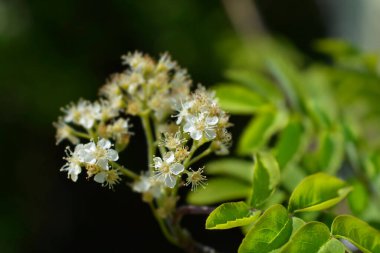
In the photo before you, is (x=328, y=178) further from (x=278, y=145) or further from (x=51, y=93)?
(x=51, y=93)

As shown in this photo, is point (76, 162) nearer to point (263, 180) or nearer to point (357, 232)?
point (263, 180)

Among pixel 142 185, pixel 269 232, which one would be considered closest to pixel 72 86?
pixel 142 185

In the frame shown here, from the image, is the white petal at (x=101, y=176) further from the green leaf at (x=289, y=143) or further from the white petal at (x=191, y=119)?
the green leaf at (x=289, y=143)

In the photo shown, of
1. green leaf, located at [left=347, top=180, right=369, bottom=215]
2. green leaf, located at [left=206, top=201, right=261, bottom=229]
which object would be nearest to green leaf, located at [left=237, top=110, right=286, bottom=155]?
green leaf, located at [left=347, top=180, right=369, bottom=215]

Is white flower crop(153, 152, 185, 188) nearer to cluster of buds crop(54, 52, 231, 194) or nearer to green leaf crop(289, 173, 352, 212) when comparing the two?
cluster of buds crop(54, 52, 231, 194)

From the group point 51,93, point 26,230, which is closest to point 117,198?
point 26,230

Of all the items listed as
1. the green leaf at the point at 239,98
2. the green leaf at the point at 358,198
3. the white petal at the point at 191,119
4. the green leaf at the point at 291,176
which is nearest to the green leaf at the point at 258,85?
the green leaf at the point at 239,98
